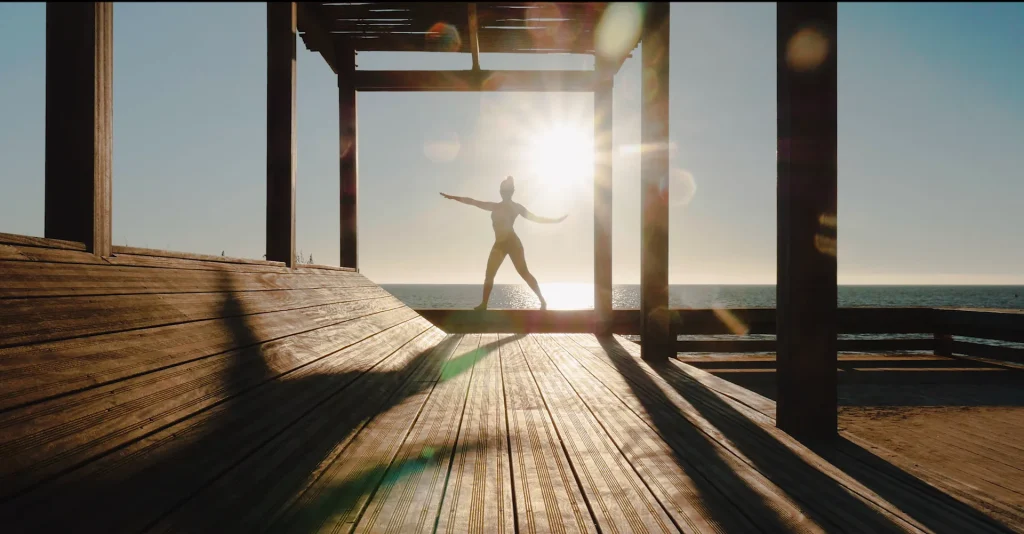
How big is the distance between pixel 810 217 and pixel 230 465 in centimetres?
231

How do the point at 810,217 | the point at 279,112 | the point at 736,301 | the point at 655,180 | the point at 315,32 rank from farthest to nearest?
the point at 736,301 < the point at 315,32 < the point at 279,112 < the point at 655,180 < the point at 810,217

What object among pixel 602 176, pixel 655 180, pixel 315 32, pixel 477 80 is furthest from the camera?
pixel 477 80

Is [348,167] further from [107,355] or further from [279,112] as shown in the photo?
[107,355]

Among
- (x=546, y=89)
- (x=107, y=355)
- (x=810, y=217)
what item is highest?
(x=546, y=89)

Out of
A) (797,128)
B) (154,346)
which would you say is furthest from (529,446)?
(797,128)

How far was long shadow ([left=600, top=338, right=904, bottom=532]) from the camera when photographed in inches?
50.8

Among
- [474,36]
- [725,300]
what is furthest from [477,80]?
[725,300]

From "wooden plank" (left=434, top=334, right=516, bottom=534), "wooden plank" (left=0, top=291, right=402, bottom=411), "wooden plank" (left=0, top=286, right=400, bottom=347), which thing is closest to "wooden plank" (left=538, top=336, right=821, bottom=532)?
"wooden plank" (left=434, top=334, right=516, bottom=534)

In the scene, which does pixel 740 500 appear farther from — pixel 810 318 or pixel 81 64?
pixel 81 64

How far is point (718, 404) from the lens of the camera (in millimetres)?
2541

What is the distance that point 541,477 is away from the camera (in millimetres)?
1553

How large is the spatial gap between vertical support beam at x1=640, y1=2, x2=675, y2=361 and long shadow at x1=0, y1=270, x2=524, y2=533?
92.9 inches

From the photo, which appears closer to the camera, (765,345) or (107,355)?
(107,355)

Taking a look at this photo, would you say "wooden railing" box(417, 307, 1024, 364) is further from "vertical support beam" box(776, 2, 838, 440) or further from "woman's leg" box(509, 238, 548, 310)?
"vertical support beam" box(776, 2, 838, 440)
